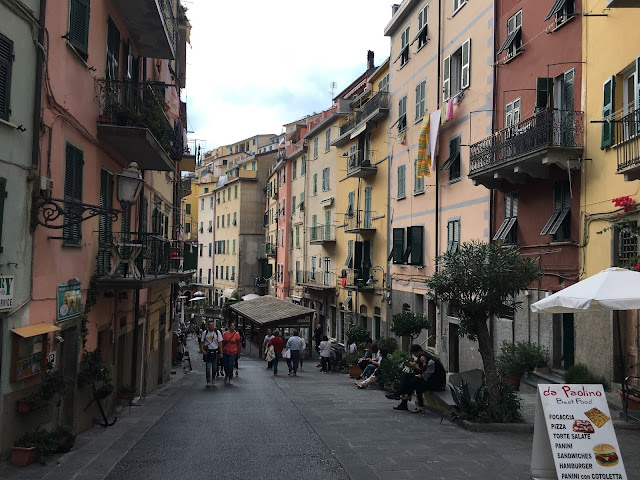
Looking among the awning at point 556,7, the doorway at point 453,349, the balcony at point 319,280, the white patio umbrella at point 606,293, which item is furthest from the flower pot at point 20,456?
the balcony at point 319,280

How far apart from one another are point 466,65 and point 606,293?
1487cm

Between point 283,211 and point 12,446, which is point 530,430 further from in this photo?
point 283,211

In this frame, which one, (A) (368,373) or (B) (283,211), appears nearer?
(A) (368,373)

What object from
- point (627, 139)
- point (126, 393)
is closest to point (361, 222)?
point (126, 393)

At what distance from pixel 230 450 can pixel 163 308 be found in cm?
1635

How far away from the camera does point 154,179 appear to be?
69.9 ft

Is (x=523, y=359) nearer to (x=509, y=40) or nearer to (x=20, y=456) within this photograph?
(x=509, y=40)

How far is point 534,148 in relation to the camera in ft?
52.4

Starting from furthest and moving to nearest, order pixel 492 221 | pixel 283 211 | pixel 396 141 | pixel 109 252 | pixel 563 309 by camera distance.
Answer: pixel 283 211
pixel 396 141
pixel 492 221
pixel 109 252
pixel 563 309

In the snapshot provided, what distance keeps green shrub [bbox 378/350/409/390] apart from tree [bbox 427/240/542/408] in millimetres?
6002

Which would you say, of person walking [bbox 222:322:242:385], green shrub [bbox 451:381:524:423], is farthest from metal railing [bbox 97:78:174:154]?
green shrub [bbox 451:381:524:423]

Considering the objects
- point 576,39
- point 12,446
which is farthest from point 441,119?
point 12,446

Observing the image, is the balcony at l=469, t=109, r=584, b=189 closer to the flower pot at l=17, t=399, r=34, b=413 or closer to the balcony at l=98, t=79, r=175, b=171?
the balcony at l=98, t=79, r=175, b=171

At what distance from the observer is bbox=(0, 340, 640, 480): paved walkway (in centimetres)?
868
